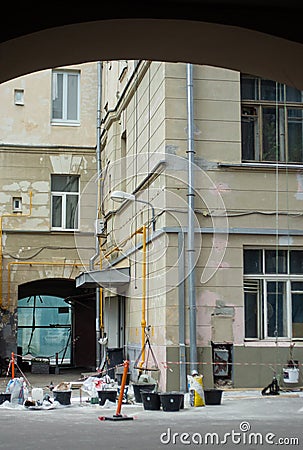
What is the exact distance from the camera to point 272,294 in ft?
42.3

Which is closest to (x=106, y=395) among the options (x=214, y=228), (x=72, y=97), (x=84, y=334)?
(x=214, y=228)

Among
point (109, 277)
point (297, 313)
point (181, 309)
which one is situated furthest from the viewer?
point (109, 277)

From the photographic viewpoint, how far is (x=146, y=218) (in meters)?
14.2

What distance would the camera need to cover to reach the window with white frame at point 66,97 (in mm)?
19781

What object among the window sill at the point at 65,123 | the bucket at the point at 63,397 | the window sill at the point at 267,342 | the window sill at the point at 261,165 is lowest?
the bucket at the point at 63,397

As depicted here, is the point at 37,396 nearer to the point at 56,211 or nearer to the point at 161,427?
the point at 161,427

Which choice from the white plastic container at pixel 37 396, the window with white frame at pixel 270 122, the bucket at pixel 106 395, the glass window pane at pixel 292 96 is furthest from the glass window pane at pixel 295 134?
the white plastic container at pixel 37 396

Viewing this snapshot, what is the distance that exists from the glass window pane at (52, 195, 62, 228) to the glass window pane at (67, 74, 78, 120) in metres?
2.16

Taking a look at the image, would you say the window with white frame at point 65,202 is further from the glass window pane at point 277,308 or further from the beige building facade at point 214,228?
the glass window pane at point 277,308

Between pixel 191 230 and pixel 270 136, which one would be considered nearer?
pixel 191 230

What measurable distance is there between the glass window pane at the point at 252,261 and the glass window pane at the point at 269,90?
2.76 metres

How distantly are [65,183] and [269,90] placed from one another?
7.77 meters

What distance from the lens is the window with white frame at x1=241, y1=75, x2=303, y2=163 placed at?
13164 millimetres

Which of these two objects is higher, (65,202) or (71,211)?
(65,202)
